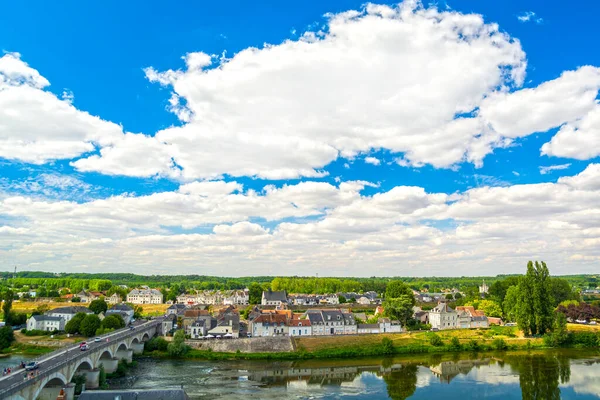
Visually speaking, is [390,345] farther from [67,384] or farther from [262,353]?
[67,384]

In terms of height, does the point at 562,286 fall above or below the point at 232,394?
above

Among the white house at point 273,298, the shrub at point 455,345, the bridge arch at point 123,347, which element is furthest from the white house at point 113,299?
the shrub at point 455,345

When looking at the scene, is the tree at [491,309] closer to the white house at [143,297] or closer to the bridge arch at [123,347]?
the bridge arch at [123,347]

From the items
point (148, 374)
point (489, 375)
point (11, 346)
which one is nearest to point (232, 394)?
point (148, 374)

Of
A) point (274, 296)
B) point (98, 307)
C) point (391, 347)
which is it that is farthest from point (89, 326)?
point (274, 296)

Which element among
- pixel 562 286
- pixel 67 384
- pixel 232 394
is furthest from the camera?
pixel 562 286

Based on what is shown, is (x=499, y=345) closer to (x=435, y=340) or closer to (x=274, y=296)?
(x=435, y=340)

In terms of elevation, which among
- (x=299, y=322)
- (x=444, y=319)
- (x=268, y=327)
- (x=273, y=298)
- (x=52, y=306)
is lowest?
(x=52, y=306)

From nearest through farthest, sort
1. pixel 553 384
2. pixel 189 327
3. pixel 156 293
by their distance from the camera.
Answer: pixel 553 384 → pixel 189 327 → pixel 156 293
